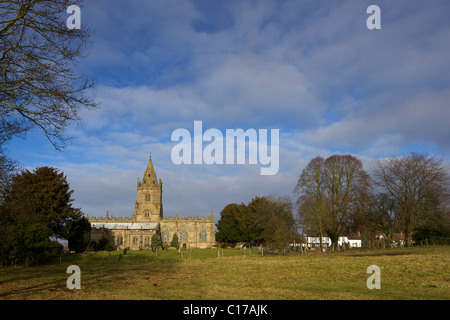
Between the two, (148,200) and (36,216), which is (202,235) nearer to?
(148,200)

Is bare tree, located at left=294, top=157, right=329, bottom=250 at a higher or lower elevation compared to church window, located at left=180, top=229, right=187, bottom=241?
higher

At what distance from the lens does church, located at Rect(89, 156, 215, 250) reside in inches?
2963

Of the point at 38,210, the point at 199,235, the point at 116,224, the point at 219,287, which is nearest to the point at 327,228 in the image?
the point at 219,287

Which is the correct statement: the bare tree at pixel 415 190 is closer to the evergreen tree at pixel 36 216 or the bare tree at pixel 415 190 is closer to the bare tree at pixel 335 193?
the bare tree at pixel 335 193

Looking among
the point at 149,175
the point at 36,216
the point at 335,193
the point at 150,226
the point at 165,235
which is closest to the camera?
the point at 36,216

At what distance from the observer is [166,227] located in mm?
Answer: 83875

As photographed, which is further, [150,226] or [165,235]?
[165,235]

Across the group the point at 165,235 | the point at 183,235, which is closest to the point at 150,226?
the point at 165,235

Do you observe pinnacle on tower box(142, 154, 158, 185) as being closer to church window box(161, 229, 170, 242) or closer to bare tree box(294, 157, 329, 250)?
church window box(161, 229, 170, 242)

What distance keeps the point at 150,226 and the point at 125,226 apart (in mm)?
6073

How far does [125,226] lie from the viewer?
260 feet

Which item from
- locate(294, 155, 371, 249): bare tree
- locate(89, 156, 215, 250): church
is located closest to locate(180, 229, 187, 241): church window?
locate(89, 156, 215, 250): church
